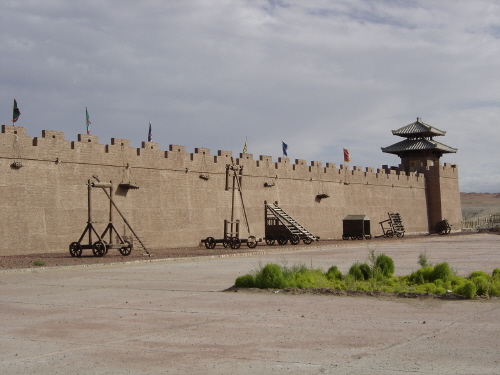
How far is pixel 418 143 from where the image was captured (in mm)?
51031

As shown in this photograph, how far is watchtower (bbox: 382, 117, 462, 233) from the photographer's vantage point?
4806 centimetres

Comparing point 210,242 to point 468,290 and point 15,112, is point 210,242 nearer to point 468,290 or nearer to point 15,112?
point 15,112

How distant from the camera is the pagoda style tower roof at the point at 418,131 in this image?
5141cm

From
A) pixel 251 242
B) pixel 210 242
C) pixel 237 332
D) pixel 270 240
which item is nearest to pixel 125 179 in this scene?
pixel 210 242

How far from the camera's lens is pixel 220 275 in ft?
43.9

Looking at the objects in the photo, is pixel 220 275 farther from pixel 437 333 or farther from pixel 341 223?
pixel 341 223

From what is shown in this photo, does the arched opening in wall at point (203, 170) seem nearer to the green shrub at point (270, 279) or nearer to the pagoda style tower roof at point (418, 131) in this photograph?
the green shrub at point (270, 279)

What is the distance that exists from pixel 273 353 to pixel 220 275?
7664 millimetres

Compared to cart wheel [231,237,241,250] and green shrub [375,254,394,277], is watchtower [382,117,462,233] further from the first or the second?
green shrub [375,254,394,277]

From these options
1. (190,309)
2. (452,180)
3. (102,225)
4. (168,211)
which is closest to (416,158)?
(452,180)

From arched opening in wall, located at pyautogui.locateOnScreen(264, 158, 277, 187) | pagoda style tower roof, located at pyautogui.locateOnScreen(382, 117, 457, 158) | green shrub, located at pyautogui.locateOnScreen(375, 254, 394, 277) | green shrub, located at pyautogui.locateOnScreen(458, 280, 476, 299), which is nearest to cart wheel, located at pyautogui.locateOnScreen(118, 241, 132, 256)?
green shrub, located at pyautogui.locateOnScreen(375, 254, 394, 277)

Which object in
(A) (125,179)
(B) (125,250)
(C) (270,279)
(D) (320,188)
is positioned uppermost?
(D) (320,188)

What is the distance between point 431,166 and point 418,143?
2.93m

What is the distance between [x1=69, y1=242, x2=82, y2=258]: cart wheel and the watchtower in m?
33.5
